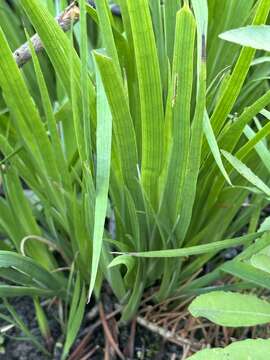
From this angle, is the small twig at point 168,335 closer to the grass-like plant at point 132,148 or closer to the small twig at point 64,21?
the grass-like plant at point 132,148

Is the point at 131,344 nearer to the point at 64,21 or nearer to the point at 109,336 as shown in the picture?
the point at 109,336

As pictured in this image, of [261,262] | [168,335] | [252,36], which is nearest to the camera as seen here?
[252,36]

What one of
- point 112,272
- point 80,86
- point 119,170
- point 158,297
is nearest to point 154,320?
point 158,297

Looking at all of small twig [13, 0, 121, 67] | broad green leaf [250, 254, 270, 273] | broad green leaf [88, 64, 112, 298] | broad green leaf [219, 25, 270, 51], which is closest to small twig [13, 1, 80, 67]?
small twig [13, 0, 121, 67]

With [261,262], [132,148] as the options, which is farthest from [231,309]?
[132,148]

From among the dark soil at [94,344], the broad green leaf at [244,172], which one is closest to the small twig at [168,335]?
the dark soil at [94,344]

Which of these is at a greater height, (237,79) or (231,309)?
(237,79)
